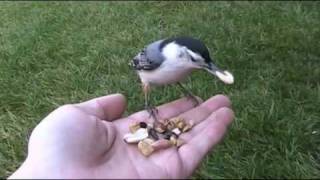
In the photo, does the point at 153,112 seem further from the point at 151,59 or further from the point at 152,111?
the point at 151,59

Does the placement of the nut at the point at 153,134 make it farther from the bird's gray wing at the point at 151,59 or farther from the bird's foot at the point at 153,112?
the bird's gray wing at the point at 151,59

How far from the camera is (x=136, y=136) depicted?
7.33 ft

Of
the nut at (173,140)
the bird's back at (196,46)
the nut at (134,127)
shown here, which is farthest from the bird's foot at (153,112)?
the bird's back at (196,46)

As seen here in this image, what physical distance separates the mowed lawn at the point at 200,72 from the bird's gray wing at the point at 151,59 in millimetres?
537

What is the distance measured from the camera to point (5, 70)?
3617 millimetres

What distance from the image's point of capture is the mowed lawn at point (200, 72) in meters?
2.66

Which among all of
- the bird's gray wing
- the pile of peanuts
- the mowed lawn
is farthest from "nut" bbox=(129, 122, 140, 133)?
the mowed lawn

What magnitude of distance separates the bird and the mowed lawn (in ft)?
1.63

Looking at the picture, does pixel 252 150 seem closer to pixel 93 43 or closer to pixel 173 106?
pixel 173 106

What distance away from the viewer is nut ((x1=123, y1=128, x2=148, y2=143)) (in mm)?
2217

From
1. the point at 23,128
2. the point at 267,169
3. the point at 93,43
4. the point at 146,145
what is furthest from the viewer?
the point at 93,43

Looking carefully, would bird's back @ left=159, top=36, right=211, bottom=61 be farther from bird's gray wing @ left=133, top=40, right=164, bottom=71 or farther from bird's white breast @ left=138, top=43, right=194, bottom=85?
bird's gray wing @ left=133, top=40, right=164, bottom=71

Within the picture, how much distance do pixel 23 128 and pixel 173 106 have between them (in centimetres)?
90

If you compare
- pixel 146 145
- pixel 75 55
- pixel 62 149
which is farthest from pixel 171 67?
pixel 75 55
